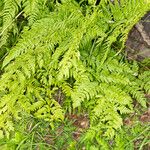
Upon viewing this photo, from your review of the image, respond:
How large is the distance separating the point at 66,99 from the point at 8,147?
2.32ft

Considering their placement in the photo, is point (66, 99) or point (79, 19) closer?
point (79, 19)

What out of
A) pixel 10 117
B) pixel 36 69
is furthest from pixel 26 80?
pixel 10 117

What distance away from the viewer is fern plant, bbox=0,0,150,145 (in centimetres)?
334

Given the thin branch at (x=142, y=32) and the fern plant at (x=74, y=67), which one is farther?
the thin branch at (x=142, y=32)

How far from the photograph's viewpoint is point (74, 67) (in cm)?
339

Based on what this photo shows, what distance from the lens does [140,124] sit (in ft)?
11.3

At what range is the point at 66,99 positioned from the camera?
11.8ft

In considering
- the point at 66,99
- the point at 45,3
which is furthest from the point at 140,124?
the point at 45,3

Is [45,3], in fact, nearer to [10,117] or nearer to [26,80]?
[26,80]

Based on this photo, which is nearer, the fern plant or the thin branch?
the fern plant

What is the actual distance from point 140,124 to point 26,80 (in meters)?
1.16

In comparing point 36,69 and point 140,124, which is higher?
point 36,69

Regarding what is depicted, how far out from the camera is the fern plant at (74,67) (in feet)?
10.9

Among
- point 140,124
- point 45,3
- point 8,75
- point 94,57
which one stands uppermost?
point 45,3
